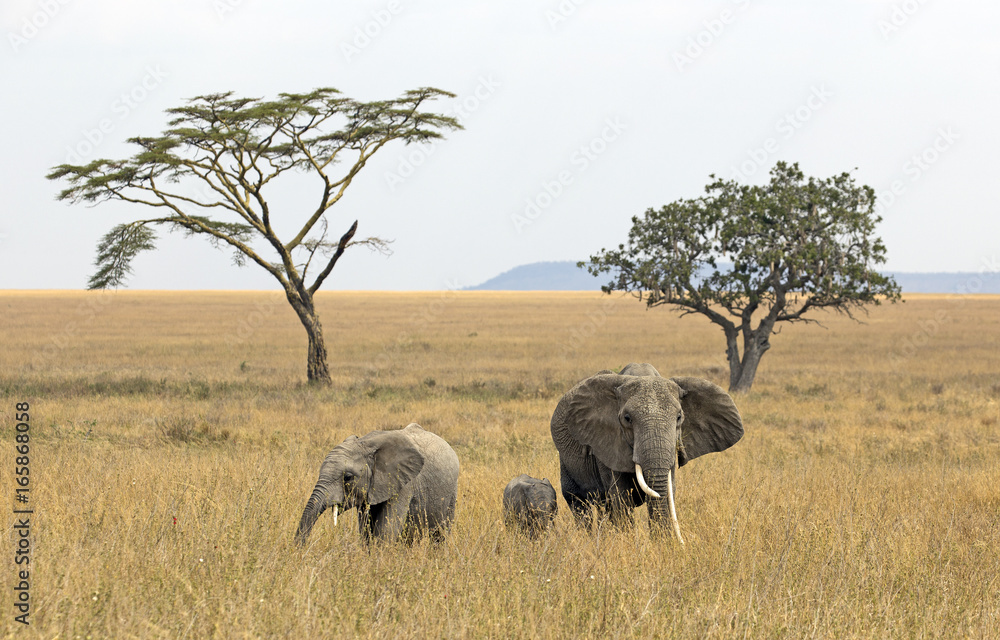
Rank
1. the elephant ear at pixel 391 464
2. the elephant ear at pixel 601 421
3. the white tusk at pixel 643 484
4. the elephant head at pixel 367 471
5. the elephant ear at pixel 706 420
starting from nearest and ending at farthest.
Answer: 1. the elephant head at pixel 367 471
2. the white tusk at pixel 643 484
3. the elephant ear at pixel 391 464
4. the elephant ear at pixel 601 421
5. the elephant ear at pixel 706 420

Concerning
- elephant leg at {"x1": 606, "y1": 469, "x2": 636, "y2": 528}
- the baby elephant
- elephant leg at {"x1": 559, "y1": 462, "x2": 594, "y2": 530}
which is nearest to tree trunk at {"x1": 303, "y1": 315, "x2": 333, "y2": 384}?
elephant leg at {"x1": 559, "y1": 462, "x2": 594, "y2": 530}

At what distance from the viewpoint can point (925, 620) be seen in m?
4.80

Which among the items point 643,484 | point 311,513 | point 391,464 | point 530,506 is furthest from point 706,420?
point 311,513

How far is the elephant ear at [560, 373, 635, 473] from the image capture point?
22.7 feet

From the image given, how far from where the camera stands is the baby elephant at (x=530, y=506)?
7.31m

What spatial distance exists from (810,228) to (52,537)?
19.5 metres

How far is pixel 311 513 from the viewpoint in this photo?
5.63 m

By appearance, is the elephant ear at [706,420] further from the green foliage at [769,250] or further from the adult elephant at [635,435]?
the green foliage at [769,250]

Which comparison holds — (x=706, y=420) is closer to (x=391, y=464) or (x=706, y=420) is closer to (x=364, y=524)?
(x=391, y=464)

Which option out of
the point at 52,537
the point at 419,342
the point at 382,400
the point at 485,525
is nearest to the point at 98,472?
the point at 52,537

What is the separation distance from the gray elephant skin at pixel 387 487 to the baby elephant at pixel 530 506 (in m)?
0.70

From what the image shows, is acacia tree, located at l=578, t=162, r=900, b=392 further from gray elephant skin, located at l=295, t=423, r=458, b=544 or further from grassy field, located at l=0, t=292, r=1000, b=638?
gray elephant skin, located at l=295, t=423, r=458, b=544

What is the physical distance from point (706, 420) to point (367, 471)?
3119 millimetres

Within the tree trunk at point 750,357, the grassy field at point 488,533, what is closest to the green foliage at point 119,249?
the grassy field at point 488,533
